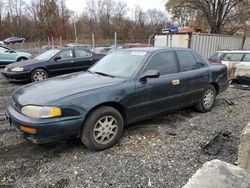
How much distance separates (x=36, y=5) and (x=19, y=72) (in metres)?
46.9

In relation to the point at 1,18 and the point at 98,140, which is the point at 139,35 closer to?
the point at 1,18

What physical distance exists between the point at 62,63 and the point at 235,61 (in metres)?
6.57

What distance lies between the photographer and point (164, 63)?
462 cm

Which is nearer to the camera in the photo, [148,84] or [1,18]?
[148,84]

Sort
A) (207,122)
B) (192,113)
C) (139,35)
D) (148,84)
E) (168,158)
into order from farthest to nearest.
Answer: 1. (139,35)
2. (192,113)
3. (207,122)
4. (148,84)
5. (168,158)

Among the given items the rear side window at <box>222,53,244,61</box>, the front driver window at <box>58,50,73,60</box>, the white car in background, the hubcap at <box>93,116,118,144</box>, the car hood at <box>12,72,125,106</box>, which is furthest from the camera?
the front driver window at <box>58,50,73,60</box>

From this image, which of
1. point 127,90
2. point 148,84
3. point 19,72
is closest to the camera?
point 127,90

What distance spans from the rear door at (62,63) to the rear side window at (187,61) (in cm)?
552

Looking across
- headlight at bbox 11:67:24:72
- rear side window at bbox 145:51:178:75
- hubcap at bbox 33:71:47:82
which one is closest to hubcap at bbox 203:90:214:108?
rear side window at bbox 145:51:178:75

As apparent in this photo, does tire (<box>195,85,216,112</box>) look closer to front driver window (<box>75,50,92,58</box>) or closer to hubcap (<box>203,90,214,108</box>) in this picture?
hubcap (<box>203,90,214,108</box>)

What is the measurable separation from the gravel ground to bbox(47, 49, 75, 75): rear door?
443 centimetres

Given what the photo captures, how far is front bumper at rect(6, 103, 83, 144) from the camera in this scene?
10.5 ft

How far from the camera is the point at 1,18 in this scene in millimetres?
49594

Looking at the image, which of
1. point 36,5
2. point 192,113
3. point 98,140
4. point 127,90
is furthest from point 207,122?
point 36,5
